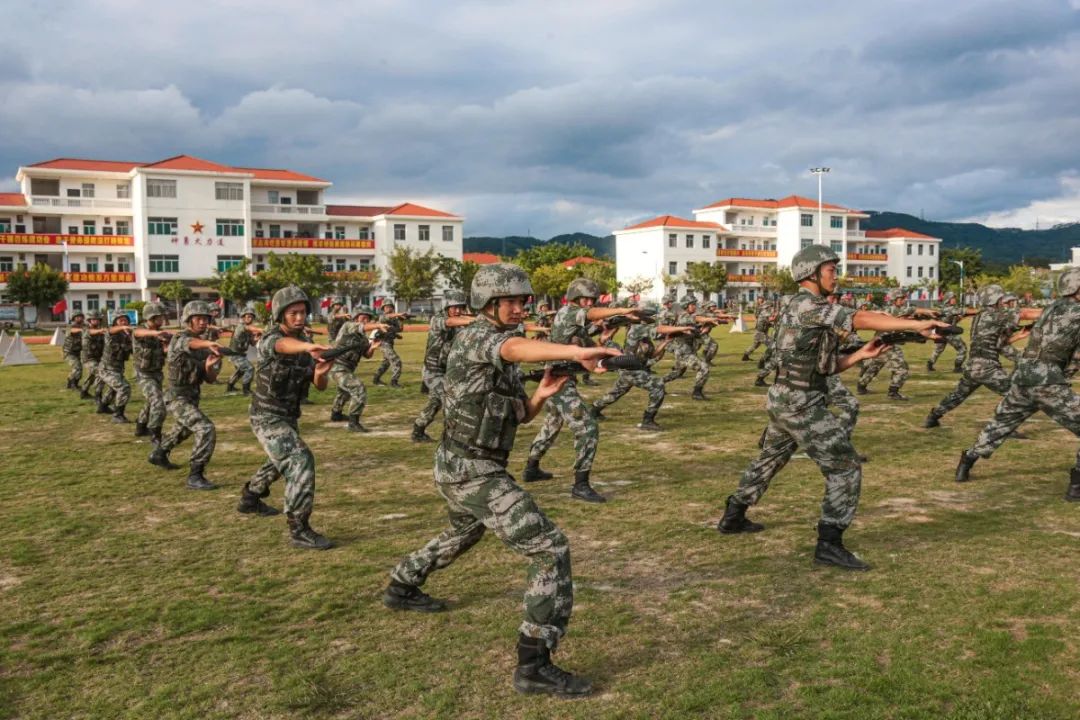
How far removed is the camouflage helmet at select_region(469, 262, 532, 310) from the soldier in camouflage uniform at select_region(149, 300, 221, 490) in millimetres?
5428

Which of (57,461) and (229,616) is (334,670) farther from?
(57,461)

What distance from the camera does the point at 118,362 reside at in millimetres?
14398

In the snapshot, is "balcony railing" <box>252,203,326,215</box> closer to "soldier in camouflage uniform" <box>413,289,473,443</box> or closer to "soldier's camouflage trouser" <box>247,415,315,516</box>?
"soldier in camouflage uniform" <box>413,289,473,443</box>

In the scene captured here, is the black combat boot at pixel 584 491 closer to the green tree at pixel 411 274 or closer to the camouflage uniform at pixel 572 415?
the camouflage uniform at pixel 572 415

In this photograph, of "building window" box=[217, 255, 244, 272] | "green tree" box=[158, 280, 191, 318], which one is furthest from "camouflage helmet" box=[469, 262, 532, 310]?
"building window" box=[217, 255, 244, 272]

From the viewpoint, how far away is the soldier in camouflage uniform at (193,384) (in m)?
9.42

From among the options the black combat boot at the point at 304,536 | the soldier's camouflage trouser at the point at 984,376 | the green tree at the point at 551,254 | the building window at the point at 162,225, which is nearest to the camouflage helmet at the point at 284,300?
the black combat boot at the point at 304,536

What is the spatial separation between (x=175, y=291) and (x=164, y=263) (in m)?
6.17

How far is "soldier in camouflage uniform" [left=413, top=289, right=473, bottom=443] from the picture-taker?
477 inches

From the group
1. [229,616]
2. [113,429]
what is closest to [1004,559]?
[229,616]

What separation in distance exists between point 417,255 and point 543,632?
63.6 m

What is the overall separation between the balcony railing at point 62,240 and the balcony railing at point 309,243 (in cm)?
954

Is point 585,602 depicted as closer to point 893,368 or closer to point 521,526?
point 521,526

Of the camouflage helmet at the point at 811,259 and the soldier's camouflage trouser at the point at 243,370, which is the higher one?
Answer: the camouflage helmet at the point at 811,259
